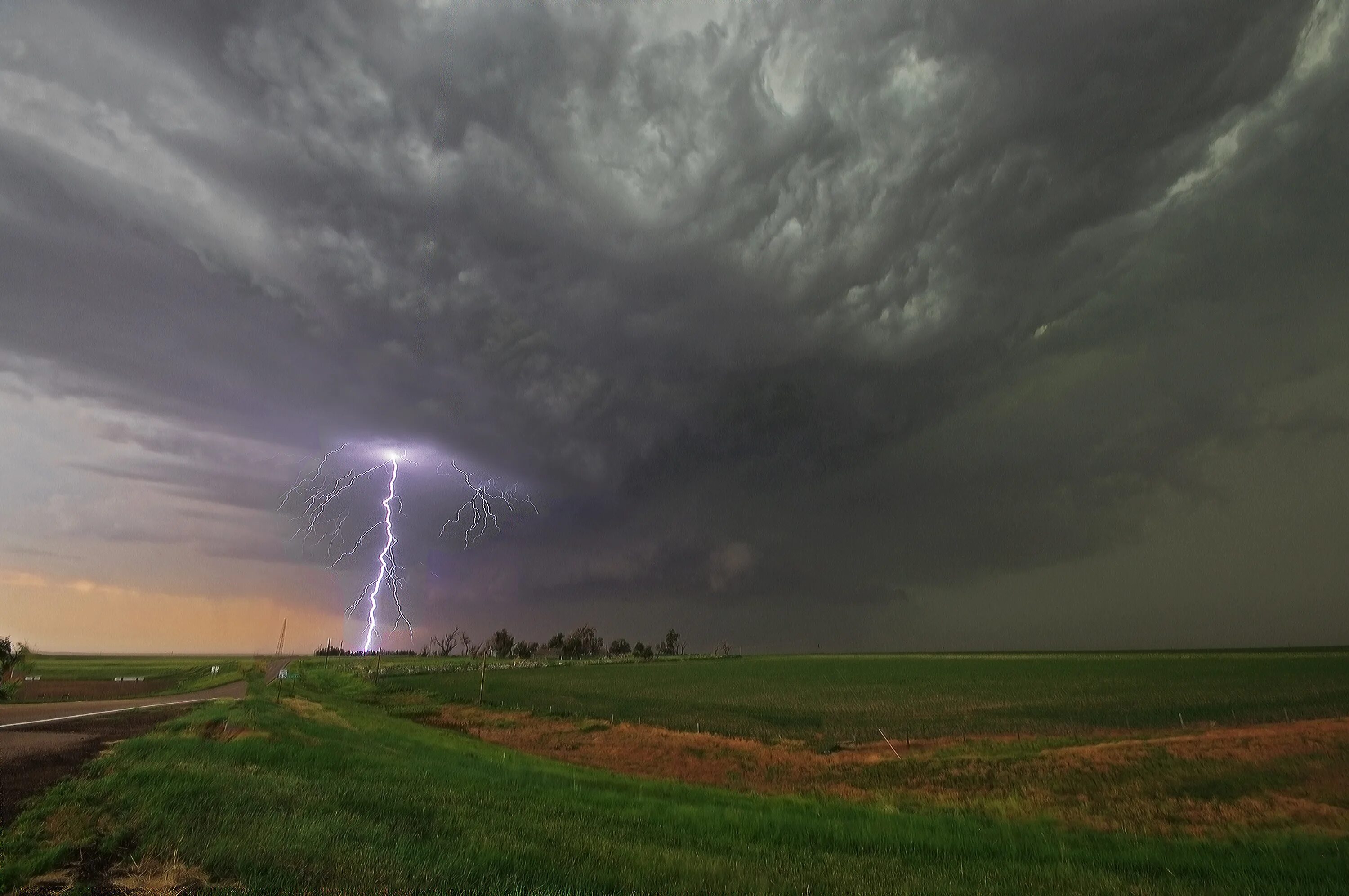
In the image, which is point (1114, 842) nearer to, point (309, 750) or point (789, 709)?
point (309, 750)

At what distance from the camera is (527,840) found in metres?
10.9

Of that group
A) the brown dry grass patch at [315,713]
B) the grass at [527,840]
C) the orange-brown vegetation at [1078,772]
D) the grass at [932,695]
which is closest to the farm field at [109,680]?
the brown dry grass patch at [315,713]

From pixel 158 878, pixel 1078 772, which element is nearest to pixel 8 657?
pixel 158 878

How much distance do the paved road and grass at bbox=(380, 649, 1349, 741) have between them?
25209 mm

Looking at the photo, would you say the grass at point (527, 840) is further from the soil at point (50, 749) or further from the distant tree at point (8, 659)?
the distant tree at point (8, 659)

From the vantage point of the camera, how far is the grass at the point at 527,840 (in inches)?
334

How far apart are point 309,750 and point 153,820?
11358mm

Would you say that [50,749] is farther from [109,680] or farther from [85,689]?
[109,680]

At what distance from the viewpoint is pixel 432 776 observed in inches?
754

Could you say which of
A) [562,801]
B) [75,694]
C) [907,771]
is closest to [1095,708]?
[907,771]

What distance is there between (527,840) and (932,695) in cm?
6483

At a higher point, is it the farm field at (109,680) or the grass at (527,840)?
the farm field at (109,680)

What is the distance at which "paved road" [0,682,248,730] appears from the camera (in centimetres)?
2908

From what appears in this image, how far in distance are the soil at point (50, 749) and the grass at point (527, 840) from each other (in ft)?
2.29
